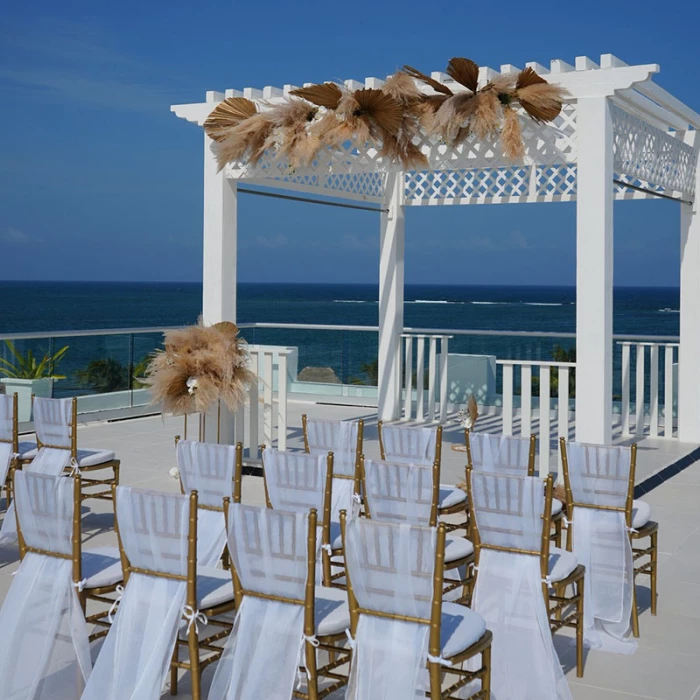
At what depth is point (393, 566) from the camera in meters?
2.88

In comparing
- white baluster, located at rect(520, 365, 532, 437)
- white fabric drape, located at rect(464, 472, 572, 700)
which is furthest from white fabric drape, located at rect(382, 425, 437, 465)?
white baluster, located at rect(520, 365, 532, 437)

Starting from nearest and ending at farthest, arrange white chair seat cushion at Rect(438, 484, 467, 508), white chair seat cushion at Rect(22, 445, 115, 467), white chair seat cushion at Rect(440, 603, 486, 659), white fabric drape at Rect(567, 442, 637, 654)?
white chair seat cushion at Rect(440, 603, 486, 659) → white fabric drape at Rect(567, 442, 637, 654) → white chair seat cushion at Rect(438, 484, 467, 508) → white chair seat cushion at Rect(22, 445, 115, 467)

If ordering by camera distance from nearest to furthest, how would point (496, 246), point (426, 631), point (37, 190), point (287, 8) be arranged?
point (426, 631)
point (287, 8)
point (496, 246)
point (37, 190)

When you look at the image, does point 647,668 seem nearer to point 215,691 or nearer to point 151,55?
point 215,691

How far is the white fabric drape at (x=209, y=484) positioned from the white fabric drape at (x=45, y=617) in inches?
28.1

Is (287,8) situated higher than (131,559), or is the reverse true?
(287,8)

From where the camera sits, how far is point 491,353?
401 inches

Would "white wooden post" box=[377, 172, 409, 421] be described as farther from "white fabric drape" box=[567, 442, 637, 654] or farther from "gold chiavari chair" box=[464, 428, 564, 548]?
"white fabric drape" box=[567, 442, 637, 654]

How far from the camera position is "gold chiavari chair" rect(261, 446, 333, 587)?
396 centimetres

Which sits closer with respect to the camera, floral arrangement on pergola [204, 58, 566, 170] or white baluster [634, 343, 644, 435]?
floral arrangement on pergola [204, 58, 566, 170]

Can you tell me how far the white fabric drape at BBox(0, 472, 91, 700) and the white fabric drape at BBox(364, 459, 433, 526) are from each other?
1181 mm

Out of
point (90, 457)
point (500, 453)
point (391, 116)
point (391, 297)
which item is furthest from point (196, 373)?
point (391, 297)

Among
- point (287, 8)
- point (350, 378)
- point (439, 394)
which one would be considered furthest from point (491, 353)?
point (287, 8)

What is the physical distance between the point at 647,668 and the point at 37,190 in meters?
65.9
